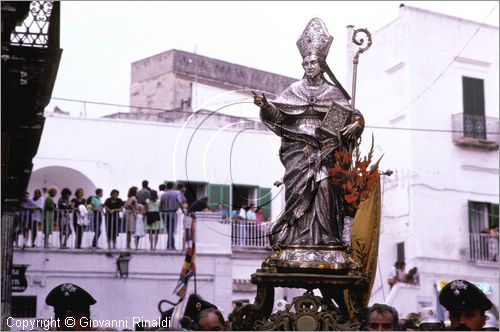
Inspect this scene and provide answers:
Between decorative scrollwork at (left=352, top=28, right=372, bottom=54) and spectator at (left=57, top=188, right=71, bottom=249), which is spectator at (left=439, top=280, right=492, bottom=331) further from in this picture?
spectator at (left=57, top=188, right=71, bottom=249)

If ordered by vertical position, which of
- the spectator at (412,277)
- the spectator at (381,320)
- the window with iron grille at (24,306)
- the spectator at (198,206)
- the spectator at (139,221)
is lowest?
the window with iron grille at (24,306)

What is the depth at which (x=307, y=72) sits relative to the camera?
9.59 meters

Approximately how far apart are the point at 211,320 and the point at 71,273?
1594 centimetres

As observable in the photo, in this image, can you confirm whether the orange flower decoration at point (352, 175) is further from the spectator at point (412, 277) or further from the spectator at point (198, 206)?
the spectator at point (412, 277)

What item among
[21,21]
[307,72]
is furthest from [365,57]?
[307,72]

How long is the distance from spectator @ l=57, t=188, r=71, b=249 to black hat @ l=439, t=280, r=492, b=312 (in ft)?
57.0

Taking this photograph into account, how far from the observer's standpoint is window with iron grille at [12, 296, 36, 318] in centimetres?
2323

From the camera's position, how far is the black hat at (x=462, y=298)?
700 centimetres

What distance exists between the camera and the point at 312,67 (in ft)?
31.3

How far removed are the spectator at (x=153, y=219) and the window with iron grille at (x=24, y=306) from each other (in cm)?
290

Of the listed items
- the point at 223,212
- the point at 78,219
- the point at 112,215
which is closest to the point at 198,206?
the point at 223,212

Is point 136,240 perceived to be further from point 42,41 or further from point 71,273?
point 42,41

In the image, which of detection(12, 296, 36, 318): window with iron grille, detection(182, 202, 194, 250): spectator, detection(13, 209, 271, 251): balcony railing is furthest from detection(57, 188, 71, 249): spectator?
detection(182, 202, 194, 250): spectator

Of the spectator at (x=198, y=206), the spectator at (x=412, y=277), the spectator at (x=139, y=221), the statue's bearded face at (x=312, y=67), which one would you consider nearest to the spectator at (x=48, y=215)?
the spectator at (x=139, y=221)
